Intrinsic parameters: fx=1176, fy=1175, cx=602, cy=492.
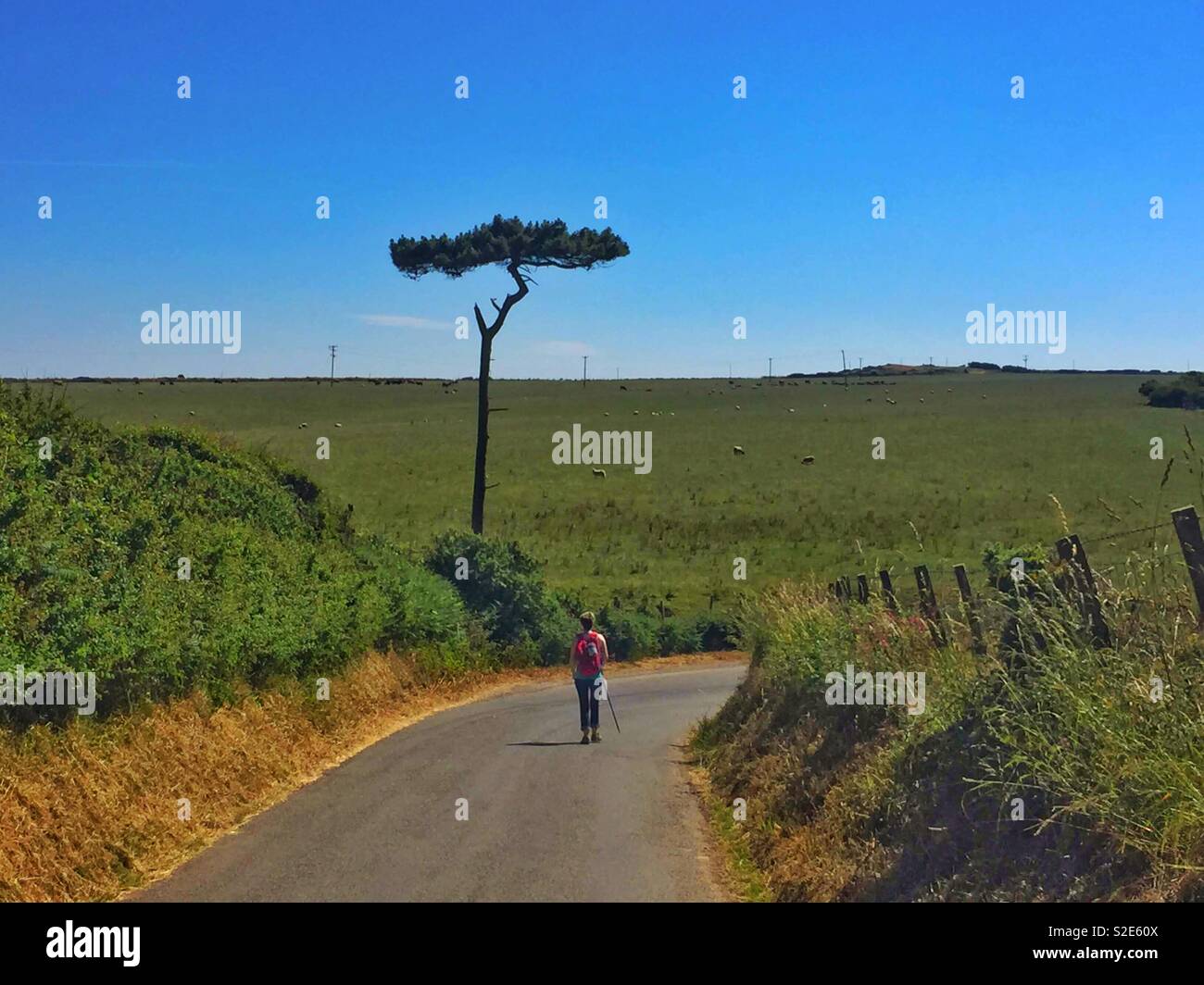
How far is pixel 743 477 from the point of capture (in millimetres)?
67312

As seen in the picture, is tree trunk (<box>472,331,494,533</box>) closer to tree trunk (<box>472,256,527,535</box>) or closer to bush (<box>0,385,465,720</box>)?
tree trunk (<box>472,256,527,535</box>)

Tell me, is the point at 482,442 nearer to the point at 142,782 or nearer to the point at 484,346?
the point at 484,346

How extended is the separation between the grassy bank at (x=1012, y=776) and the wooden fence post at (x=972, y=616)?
0.19 meters

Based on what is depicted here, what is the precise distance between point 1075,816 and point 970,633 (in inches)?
136

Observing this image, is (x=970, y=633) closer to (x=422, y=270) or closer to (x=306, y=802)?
(x=306, y=802)

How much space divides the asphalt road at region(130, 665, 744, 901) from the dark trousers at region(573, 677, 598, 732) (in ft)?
1.35

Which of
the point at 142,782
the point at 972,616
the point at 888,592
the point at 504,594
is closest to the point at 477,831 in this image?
the point at 142,782

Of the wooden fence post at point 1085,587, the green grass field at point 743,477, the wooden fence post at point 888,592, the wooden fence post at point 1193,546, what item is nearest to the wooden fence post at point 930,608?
the wooden fence post at point 888,592

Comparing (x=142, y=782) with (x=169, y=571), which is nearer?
(x=142, y=782)

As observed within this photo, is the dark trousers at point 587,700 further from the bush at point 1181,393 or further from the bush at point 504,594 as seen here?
the bush at point 1181,393

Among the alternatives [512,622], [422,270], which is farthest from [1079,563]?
[422,270]

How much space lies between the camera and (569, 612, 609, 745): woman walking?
54.1 ft

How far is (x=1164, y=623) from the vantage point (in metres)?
7.24

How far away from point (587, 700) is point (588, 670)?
566 mm
